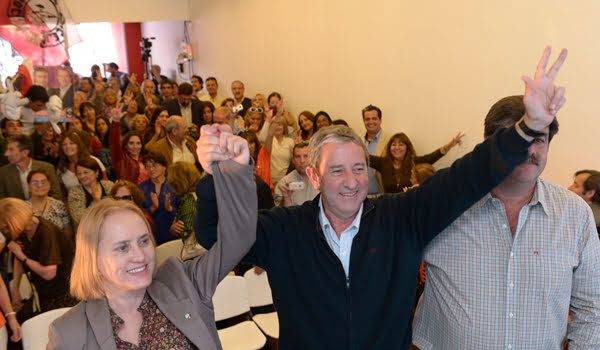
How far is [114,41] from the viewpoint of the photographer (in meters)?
16.2

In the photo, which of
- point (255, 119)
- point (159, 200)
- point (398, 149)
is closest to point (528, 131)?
point (159, 200)

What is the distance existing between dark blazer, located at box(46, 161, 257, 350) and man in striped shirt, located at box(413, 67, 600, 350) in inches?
26.3

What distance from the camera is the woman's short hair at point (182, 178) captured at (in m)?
4.15

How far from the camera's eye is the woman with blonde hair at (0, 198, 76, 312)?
10.7 feet

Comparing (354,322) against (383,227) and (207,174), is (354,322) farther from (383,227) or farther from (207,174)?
(207,174)

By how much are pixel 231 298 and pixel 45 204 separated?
164 centimetres

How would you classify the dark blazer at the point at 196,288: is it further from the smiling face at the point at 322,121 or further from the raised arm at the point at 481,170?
the smiling face at the point at 322,121

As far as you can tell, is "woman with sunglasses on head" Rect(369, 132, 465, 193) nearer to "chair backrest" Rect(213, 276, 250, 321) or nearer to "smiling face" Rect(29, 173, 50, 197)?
"chair backrest" Rect(213, 276, 250, 321)

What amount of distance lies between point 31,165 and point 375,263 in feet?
13.5

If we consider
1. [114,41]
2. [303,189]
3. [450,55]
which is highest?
[114,41]

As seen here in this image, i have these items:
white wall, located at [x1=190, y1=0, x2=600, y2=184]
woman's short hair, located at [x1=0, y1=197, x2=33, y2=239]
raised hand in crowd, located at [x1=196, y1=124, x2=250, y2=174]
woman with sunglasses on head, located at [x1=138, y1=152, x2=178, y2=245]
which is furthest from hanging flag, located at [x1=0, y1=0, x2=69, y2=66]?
raised hand in crowd, located at [x1=196, y1=124, x2=250, y2=174]

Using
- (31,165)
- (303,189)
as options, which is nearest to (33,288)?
(31,165)

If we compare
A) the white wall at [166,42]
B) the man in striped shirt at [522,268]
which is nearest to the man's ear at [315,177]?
the man in striped shirt at [522,268]

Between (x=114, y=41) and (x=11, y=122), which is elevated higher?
(x=114, y=41)
